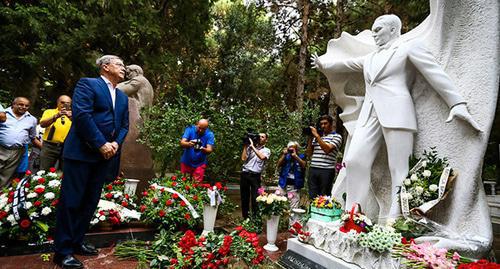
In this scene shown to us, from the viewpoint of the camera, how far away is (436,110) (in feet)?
11.8

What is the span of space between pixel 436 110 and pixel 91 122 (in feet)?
11.7

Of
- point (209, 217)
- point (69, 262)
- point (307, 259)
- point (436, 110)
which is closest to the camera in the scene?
point (69, 262)

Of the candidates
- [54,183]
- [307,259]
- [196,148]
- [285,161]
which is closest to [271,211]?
[307,259]

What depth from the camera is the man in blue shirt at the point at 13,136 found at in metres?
5.02

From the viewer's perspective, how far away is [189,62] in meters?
13.1

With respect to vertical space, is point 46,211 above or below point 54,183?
below

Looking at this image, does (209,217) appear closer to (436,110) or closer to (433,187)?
(433,187)

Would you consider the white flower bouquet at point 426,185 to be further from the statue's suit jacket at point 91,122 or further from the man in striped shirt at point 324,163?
the statue's suit jacket at point 91,122

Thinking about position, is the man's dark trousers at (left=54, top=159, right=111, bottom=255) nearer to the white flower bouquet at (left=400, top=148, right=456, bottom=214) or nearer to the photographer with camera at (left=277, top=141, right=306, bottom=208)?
the white flower bouquet at (left=400, top=148, right=456, bottom=214)

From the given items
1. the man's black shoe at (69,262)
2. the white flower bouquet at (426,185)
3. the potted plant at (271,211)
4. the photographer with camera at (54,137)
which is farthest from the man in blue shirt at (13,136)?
the white flower bouquet at (426,185)

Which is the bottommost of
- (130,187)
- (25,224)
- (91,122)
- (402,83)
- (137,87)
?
(25,224)

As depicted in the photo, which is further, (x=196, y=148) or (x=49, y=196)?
(x=196, y=148)

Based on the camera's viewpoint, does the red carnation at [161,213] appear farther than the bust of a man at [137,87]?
No

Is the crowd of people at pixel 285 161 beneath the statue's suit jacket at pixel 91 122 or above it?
beneath
